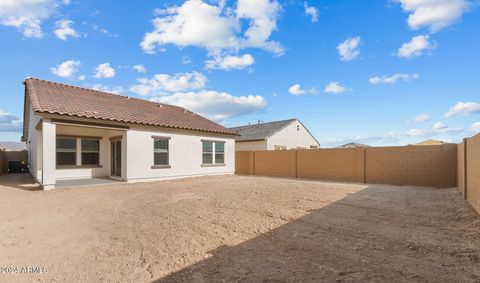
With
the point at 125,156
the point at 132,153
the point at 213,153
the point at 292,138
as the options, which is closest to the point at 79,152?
the point at 125,156

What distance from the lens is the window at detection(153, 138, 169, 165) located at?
49.9ft

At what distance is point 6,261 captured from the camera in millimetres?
4180

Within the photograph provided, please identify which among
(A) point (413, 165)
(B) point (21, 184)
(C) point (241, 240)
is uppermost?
(A) point (413, 165)

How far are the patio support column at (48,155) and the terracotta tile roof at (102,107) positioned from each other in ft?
2.22

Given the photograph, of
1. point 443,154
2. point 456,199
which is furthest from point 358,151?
point 456,199

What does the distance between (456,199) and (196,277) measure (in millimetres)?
9335

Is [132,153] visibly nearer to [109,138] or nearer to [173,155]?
[173,155]

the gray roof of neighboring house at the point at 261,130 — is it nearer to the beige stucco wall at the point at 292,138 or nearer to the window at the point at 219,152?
the beige stucco wall at the point at 292,138

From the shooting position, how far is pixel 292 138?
2753cm

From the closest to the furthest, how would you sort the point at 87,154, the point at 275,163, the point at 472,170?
the point at 472,170 → the point at 87,154 → the point at 275,163

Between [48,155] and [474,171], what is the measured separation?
1408cm

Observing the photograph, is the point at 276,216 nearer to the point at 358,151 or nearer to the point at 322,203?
the point at 322,203

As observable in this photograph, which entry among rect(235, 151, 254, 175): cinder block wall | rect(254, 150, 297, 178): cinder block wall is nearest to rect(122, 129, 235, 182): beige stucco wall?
rect(235, 151, 254, 175): cinder block wall

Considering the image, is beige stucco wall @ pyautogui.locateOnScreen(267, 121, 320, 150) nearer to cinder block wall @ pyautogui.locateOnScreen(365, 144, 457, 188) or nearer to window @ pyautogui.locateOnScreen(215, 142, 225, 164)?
Answer: window @ pyautogui.locateOnScreen(215, 142, 225, 164)
